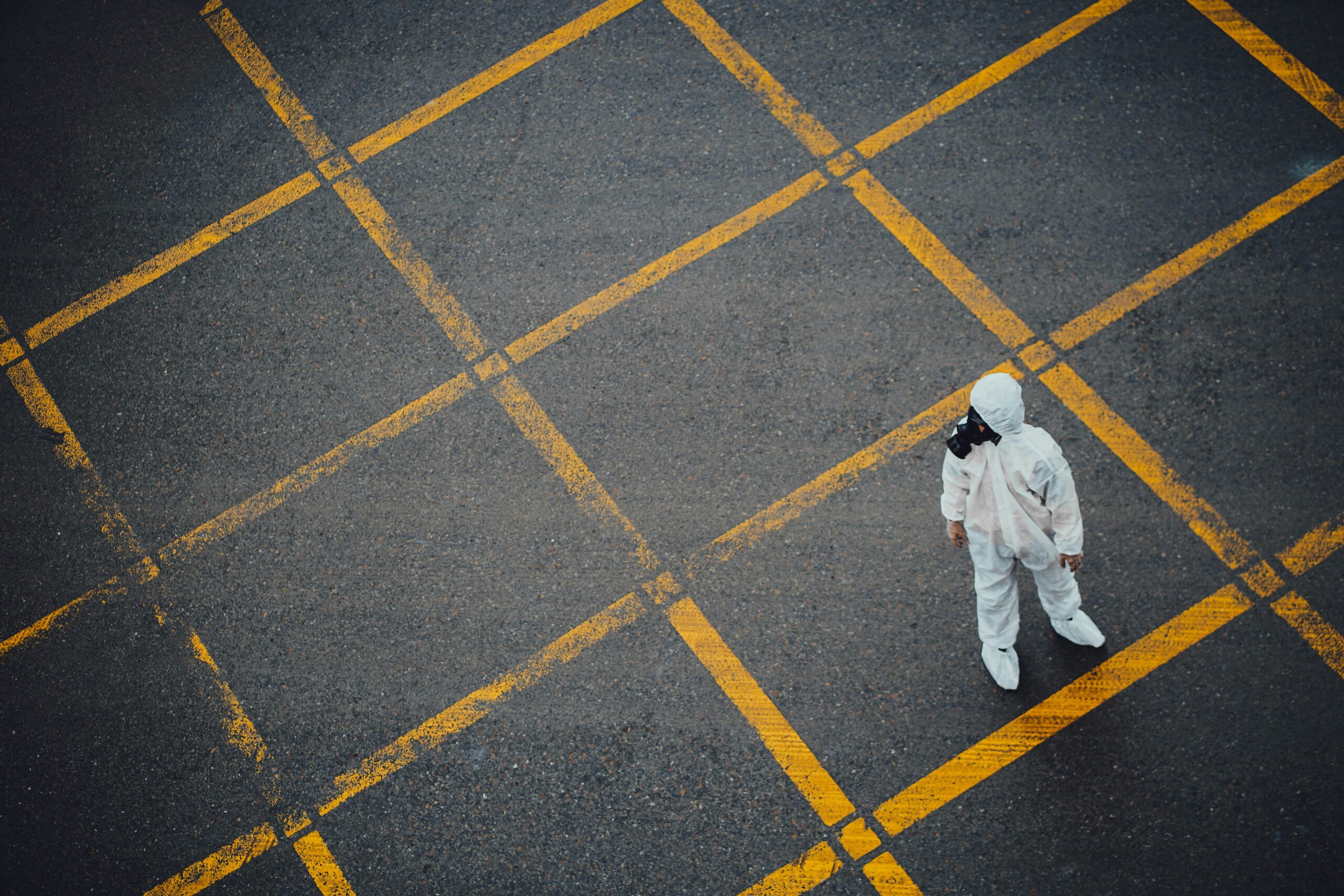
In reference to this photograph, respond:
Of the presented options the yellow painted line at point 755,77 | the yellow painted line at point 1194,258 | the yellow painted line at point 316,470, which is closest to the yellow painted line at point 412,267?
the yellow painted line at point 316,470

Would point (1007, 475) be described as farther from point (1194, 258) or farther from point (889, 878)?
point (1194, 258)

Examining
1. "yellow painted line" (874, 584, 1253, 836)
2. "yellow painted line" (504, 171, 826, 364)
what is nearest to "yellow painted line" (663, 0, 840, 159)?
"yellow painted line" (504, 171, 826, 364)

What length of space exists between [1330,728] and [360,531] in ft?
16.1

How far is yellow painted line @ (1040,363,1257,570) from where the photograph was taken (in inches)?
164

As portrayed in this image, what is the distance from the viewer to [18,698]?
4.61 m

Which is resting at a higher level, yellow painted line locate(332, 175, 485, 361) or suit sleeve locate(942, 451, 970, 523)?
yellow painted line locate(332, 175, 485, 361)

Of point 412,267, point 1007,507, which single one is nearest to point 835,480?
point 1007,507

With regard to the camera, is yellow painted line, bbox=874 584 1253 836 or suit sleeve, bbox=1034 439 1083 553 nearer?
suit sleeve, bbox=1034 439 1083 553

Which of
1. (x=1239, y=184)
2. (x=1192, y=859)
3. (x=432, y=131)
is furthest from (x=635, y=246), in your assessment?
(x=1192, y=859)

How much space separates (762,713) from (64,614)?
3.93 meters

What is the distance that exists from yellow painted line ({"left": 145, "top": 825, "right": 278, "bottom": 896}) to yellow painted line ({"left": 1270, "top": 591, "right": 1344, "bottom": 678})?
5.13m

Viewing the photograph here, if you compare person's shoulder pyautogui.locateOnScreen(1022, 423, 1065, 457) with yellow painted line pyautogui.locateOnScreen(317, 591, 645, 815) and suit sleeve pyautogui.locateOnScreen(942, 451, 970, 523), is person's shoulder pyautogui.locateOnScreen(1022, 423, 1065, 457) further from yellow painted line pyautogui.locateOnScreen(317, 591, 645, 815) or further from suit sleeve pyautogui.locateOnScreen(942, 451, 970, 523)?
yellow painted line pyautogui.locateOnScreen(317, 591, 645, 815)

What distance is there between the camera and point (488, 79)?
5.39 meters

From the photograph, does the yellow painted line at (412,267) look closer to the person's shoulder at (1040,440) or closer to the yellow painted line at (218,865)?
the yellow painted line at (218,865)
